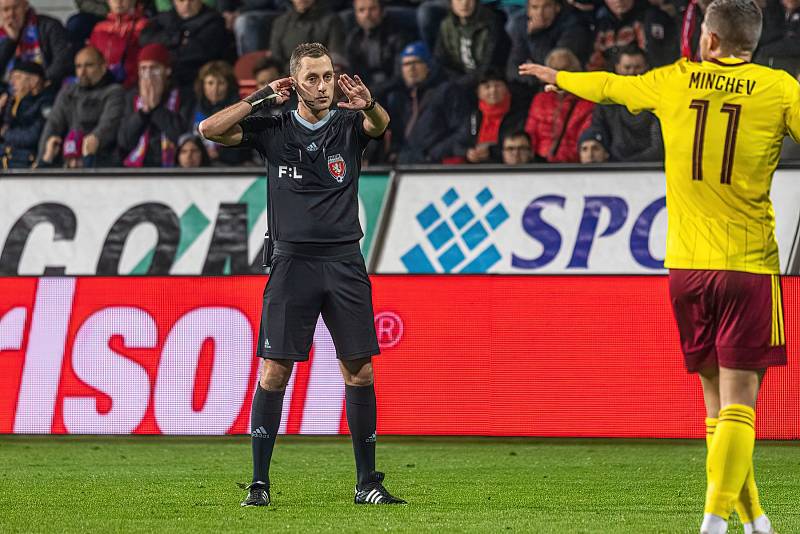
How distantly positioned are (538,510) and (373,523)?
0.93m

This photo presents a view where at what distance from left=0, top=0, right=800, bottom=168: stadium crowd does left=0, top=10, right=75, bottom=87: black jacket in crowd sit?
1cm

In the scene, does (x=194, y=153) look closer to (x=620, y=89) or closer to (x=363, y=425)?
(x=363, y=425)

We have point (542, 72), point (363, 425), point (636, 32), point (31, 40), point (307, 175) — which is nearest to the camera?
point (542, 72)

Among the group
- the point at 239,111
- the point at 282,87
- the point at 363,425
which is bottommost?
the point at 363,425

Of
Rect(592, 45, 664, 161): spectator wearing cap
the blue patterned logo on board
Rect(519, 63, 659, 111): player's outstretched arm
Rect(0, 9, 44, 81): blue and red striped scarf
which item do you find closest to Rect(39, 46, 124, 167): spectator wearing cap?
Rect(0, 9, 44, 81): blue and red striped scarf

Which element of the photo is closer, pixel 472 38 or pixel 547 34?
pixel 547 34

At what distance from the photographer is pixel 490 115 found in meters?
13.2

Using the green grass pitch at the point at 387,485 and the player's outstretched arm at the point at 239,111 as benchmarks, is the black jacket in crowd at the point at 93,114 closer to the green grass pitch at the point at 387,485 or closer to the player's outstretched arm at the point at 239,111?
the green grass pitch at the point at 387,485

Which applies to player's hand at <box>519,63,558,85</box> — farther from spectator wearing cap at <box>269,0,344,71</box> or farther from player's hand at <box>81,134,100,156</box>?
player's hand at <box>81,134,100,156</box>

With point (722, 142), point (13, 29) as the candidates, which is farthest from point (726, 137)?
point (13, 29)

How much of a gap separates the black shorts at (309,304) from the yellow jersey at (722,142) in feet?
6.30

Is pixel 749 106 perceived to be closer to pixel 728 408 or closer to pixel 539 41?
pixel 728 408

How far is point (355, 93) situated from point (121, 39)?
904cm

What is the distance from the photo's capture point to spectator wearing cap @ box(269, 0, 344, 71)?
14.0 m
